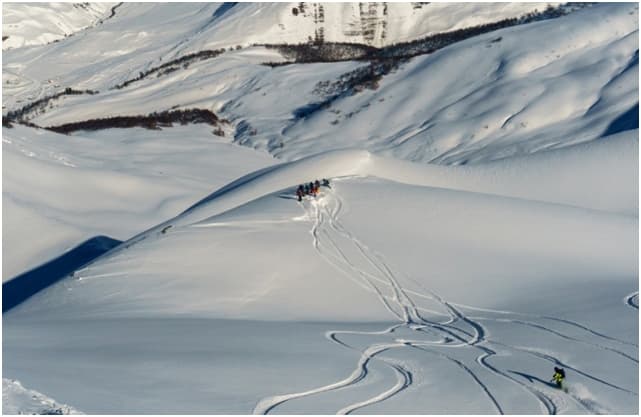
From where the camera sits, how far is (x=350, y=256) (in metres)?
22.0

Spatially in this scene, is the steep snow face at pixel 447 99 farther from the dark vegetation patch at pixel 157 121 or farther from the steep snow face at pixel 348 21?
the steep snow face at pixel 348 21

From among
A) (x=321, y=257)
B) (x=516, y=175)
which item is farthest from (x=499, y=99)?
(x=321, y=257)

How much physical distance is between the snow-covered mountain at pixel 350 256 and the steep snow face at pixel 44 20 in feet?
236

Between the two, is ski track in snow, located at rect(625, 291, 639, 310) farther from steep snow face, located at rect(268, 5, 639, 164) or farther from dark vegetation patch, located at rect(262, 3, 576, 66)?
dark vegetation patch, located at rect(262, 3, 576, 66)

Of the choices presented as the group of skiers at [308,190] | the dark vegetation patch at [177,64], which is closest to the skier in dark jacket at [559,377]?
the group of skiers at [308,190]

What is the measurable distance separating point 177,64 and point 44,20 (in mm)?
53905

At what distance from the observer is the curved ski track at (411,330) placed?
11992 mm

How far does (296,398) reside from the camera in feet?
38.5

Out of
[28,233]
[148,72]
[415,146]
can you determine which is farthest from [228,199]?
[148,72]

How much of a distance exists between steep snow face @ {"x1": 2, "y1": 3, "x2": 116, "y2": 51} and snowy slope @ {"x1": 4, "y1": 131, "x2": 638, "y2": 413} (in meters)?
106

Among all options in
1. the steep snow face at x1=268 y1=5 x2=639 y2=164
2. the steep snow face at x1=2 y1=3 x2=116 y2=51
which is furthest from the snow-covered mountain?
the steep snow face at x1=2 y1=3 x2=116 y2=51

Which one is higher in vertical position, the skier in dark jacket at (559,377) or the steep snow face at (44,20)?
the steep snow face at (44,20)

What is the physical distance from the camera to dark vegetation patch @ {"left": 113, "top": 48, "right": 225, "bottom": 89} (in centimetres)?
8769

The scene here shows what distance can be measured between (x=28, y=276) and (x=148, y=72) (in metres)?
71.7
